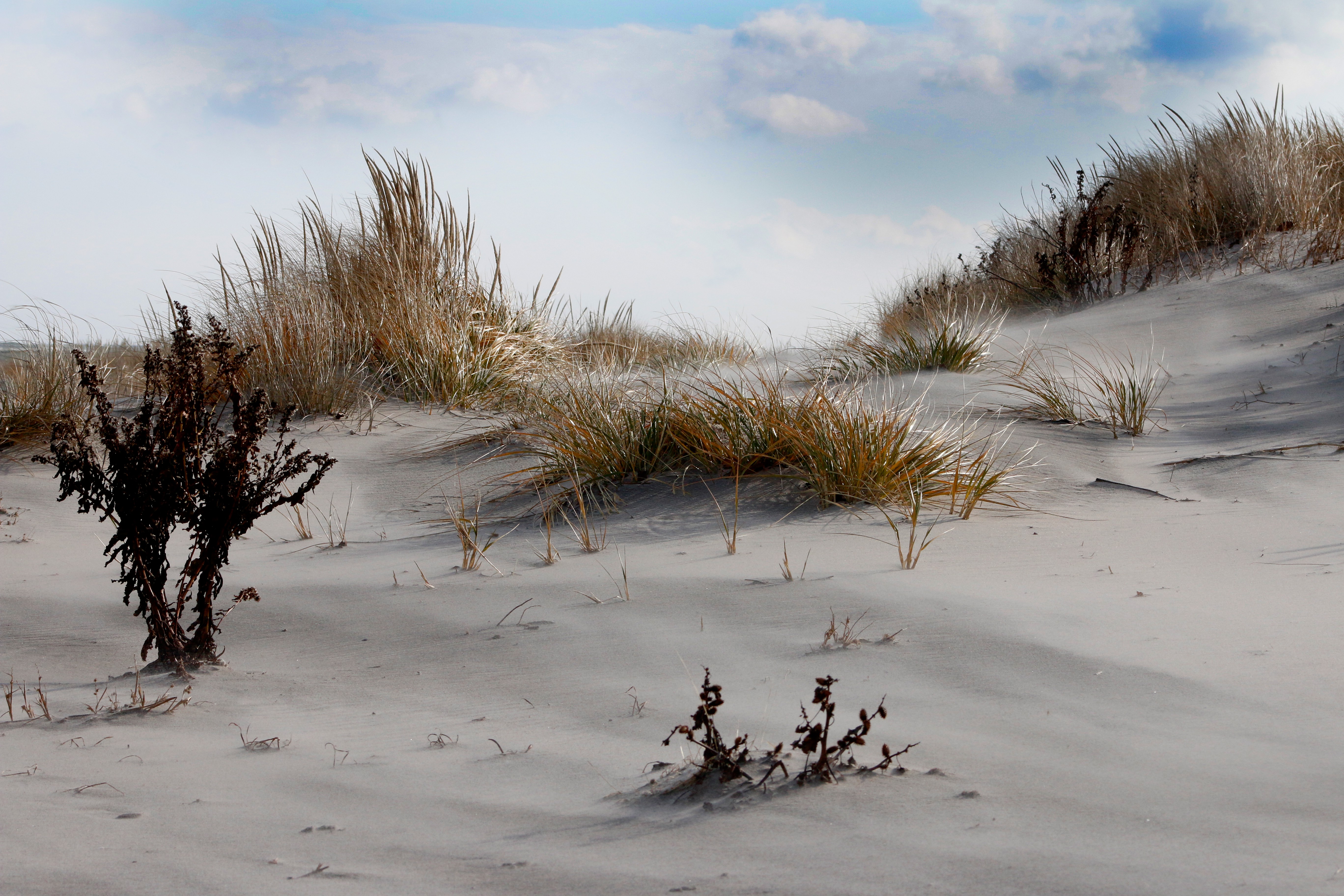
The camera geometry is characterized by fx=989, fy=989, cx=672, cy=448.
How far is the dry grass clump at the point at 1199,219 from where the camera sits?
8.80 m

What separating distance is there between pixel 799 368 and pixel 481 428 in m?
2.76

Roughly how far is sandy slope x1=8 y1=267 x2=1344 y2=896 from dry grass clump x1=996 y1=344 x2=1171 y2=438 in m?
1.35

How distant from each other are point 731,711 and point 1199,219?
9340 mm

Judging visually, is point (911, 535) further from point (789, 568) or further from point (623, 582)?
point (623, 582)

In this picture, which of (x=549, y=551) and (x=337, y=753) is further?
(x=549, y=551)

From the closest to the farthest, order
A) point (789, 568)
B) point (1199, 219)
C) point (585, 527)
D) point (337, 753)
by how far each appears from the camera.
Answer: point (337, 753) < point (789, 568) < point (585, 527) < point (1199, 219)

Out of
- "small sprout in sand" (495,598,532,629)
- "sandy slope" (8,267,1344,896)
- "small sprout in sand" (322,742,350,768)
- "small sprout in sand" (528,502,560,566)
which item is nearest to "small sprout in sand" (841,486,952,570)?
"sandy slope" (8,267,1344,896)

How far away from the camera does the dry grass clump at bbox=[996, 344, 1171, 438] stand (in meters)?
5.23

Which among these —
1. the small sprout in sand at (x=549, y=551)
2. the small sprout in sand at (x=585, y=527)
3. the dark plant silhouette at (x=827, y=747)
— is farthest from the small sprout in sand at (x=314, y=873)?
the small sprout in sand at (x=585, y=527)

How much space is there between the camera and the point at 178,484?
268cm

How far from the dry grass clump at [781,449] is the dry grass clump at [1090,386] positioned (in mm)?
902

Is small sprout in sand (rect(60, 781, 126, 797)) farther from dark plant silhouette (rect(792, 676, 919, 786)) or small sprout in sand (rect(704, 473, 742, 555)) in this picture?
small sprout in sand (rect(704, 473, 742, 555))

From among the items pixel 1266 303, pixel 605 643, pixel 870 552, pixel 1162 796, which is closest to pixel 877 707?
pixel 1162 796

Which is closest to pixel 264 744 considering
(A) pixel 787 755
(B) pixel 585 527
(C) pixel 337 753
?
(C) pixel 337 753
